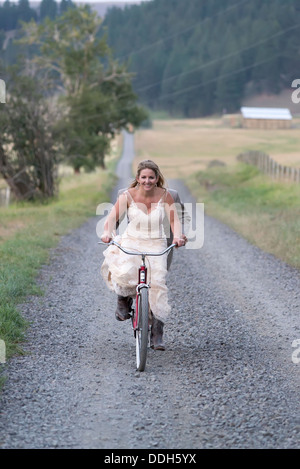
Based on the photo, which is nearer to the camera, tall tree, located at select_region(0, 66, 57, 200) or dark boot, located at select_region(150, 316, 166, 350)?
dark boot, located at select_region(150, 316, 166, 350)

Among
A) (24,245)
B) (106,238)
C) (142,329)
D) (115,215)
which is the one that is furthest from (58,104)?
(142,329)

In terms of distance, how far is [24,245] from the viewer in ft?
45.4

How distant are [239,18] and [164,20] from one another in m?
15.5

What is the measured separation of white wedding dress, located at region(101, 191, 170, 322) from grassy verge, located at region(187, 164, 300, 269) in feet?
19.9

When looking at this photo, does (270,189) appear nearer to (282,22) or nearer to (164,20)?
(282,22)

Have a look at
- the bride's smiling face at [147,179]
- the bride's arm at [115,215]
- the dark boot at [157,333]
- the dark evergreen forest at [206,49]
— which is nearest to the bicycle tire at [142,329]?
the dark boot at [157,333]

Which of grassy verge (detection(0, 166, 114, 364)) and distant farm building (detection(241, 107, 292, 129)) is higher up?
grassy verge (detection(0, 166, 114, 364))

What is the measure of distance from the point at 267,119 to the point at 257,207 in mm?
82129

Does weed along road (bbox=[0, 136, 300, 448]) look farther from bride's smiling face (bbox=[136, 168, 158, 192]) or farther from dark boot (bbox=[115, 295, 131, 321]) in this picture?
bride's smiling face (bbox=[136, 168, 158, 192])

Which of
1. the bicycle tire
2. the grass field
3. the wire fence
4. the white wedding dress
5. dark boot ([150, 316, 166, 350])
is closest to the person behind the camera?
the bicycle tire

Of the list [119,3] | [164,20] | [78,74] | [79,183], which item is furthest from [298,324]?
[164,20]

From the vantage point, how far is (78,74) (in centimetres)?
5084

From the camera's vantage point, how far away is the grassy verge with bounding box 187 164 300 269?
14.7m

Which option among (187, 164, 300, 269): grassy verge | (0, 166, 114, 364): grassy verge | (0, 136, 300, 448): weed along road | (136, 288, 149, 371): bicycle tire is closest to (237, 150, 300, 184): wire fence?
(187, 164, 300, 269): grassy verge
